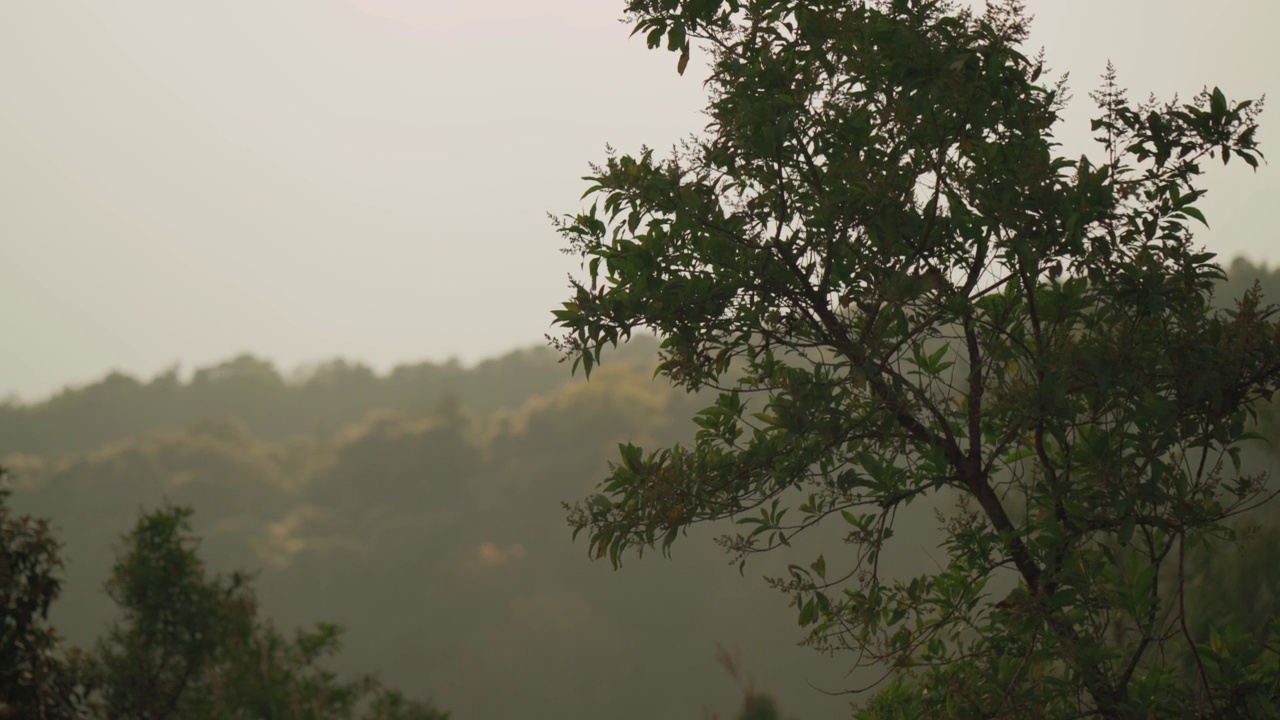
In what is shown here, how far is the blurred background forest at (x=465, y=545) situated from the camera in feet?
107

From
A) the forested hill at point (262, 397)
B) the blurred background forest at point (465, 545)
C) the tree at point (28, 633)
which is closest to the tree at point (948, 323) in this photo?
the tree at point (28, 633)

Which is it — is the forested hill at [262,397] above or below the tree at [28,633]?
above

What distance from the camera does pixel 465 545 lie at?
39.1 metres

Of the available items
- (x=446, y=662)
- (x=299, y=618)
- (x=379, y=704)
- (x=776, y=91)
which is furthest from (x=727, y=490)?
(x=299, y=618)

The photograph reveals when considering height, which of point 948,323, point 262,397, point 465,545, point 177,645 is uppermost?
point 262,397

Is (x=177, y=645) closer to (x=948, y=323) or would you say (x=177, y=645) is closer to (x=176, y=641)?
(x=176, y=641)

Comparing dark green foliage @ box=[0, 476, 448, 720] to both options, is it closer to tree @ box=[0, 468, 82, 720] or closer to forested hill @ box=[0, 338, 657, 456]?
tree @ box=[0, 468, 82, 720]

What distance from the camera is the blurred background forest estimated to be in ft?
107

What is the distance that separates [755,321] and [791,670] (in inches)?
1150

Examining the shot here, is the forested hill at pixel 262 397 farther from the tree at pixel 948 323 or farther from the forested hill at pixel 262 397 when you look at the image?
the tree at pixel 948 323

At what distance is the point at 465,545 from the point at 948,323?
3763 centimetres

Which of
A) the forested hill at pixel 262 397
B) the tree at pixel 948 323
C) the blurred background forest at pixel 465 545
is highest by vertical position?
the forested hill at pixel 262 397

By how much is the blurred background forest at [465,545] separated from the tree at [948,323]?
1072 inches

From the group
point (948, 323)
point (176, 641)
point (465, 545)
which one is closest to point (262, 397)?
point (465, 545)
